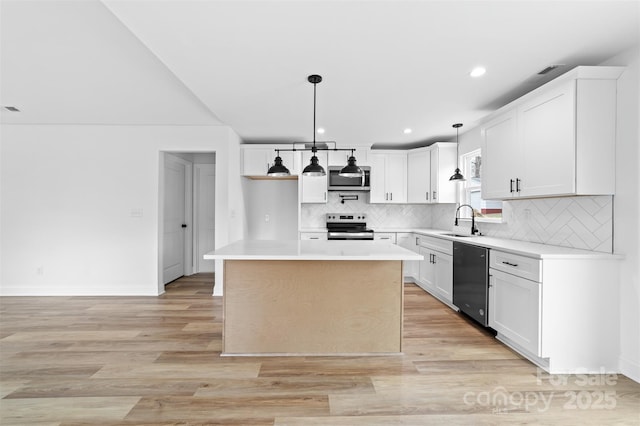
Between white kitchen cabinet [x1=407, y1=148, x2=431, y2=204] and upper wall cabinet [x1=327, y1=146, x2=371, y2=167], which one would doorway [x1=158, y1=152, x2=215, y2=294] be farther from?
white kitchen cabinet [x1=407, y1=148, x2=431, y2=204]

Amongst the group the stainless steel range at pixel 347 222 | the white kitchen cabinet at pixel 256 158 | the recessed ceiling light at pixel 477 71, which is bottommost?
the stainless steel range at pixel 347 222

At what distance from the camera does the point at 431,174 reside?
5008mm

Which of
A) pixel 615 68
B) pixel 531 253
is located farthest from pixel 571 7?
pixel 531 253

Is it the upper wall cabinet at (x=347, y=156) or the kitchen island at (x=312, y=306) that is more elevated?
the upper wall cabinet at (x=347, y=156)

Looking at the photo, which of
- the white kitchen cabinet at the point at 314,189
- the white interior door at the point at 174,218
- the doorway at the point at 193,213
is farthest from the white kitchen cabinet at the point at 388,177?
the white interior door at the point at 174,218

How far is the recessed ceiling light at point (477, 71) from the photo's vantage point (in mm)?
2586

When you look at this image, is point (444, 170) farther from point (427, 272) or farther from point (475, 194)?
point (427, 272)

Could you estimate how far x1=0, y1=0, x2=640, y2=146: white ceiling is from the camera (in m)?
1.87

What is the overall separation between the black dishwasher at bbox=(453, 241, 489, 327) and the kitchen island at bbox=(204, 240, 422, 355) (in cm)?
Answer: 102

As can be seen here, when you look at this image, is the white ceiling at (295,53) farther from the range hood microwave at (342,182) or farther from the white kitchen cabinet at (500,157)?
the range hood microwave at (342,182)

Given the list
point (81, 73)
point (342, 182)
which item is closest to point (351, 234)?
point (342, 182)

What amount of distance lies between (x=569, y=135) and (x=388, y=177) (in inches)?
122

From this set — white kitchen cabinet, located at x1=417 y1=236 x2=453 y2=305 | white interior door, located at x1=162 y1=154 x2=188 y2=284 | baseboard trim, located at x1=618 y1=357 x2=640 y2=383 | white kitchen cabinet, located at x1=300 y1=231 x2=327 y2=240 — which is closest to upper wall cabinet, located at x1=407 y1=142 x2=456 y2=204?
white kitchen cabinet, located at x1=417 y1=236 x2=453 y2=305

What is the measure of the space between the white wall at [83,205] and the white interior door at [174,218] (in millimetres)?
585
